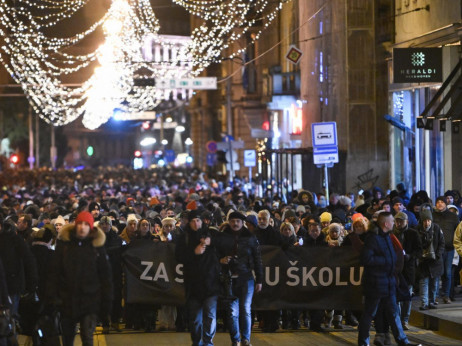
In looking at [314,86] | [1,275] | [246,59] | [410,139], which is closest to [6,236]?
[1,275]

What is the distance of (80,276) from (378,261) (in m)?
3.70

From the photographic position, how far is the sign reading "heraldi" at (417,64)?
27984 mm

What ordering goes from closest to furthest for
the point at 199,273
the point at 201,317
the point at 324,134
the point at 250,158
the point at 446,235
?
the point at 199,273, the point at 201,317, the point at 446,235, the point at 324,134, the point at 250,158

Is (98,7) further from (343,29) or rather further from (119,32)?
(343,29)

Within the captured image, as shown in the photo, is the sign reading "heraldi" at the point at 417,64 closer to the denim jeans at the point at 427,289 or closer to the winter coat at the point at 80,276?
the denim jeans at the point at 427,289

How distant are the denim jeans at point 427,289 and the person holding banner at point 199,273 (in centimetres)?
481

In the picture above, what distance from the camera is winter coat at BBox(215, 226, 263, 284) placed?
546 inches

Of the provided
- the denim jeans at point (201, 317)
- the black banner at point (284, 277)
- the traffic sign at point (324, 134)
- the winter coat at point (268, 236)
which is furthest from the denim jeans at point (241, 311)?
the traffic sign at point (324, 134)

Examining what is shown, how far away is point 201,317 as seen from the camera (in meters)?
13.4

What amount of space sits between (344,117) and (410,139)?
3.99 metres

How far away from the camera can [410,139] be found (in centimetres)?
3288

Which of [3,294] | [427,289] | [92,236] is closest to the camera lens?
[3,294]

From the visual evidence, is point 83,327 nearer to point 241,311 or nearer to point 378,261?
point 241,311

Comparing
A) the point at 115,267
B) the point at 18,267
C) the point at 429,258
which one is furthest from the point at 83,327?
the point at 429,258
